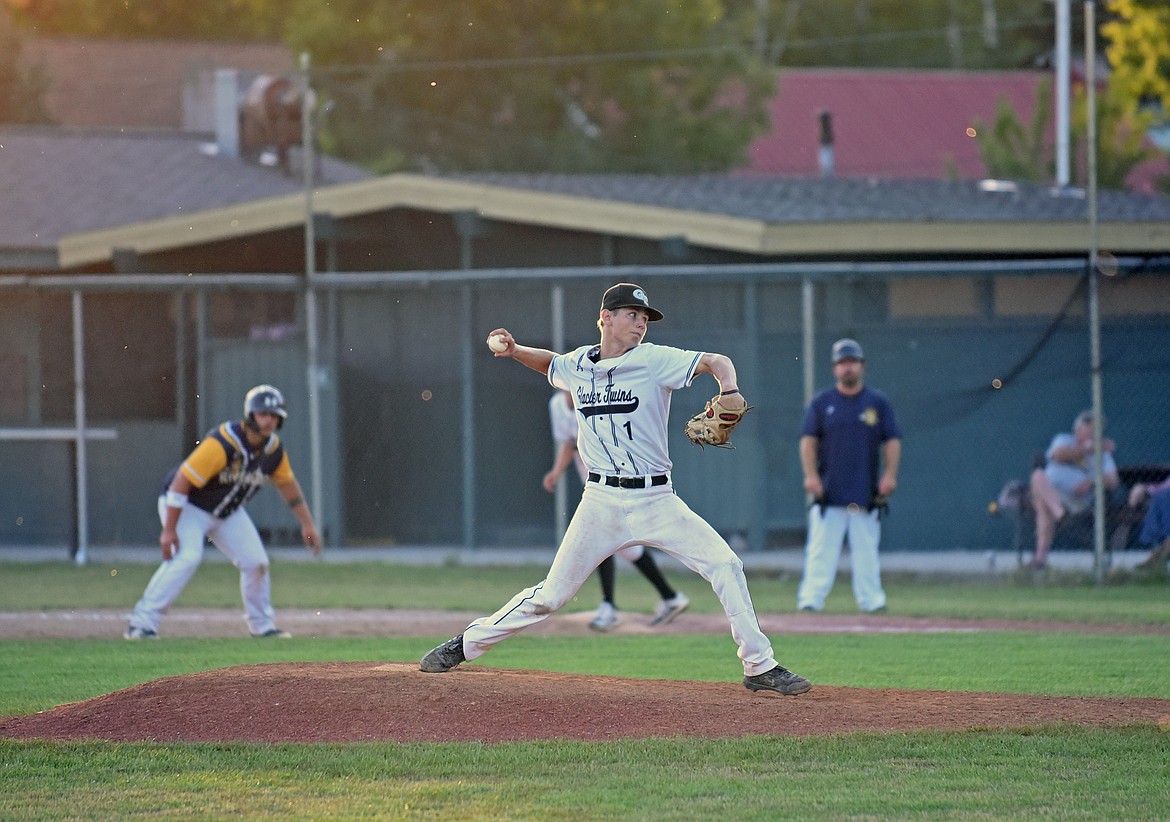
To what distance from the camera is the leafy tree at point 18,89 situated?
32.1 metres

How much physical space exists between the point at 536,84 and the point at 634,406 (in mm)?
24947

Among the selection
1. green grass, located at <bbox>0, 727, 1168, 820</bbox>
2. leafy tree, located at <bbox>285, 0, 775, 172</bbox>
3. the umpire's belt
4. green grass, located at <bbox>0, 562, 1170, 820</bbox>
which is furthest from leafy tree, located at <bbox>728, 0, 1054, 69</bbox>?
green grass, located at <bbox>0, 727, 1168, 820</bbox>

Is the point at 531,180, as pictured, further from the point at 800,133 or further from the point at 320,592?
the point at 800,133

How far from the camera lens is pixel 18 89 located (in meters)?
32.2

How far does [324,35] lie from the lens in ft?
104

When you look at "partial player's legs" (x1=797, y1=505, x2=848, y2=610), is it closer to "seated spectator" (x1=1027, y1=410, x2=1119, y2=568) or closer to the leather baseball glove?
"seated spectator" (x1=1027, y1=410, x2=1119, y2=568)

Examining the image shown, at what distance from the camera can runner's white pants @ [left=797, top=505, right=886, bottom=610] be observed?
12.2 meters

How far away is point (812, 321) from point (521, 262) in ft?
13.2

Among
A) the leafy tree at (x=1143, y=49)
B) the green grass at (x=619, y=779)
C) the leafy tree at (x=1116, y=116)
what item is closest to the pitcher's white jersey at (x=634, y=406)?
the green grass at (x=619, y=779)

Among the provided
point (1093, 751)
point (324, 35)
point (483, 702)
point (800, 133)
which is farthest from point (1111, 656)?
point (800, 133)

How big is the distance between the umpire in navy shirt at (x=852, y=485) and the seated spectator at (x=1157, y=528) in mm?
2843

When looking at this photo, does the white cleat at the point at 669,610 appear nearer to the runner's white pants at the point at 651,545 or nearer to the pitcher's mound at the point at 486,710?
the pitcher's mound at the point at 486,710

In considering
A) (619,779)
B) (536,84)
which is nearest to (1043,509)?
(619,779)

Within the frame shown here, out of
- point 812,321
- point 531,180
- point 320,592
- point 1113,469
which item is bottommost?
point 320,592
